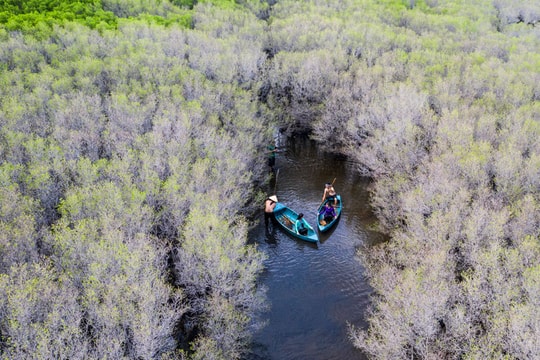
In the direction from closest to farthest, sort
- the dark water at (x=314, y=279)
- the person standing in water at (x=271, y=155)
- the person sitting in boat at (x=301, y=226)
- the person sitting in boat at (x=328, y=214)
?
the dark water at (x=314, y=279) < the person sitting in boat at (x=301, y=226) < the person sitting in boat at (x=328, y=214) < the person standing in water at (x=271, y=155)

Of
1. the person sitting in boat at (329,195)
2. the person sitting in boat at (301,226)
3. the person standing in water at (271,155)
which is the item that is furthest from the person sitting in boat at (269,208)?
the person standing in water at (271,155)

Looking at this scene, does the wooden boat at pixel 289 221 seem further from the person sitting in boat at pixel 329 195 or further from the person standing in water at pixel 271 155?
the person standing in water at pixel 271 155

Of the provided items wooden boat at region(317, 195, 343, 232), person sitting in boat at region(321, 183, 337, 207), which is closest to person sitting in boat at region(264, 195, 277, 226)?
wooden boat at region(317, 195, 343, 232)

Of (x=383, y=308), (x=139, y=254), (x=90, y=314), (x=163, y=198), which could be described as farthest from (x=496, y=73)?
(x=90, y=314)

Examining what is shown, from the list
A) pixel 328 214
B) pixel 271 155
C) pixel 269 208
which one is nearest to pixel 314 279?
pixel 328 214

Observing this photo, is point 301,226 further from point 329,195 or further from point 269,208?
point 329,195

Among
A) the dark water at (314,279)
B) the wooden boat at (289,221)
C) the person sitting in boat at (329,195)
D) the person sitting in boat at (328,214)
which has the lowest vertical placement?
the dark water at (314,279)
